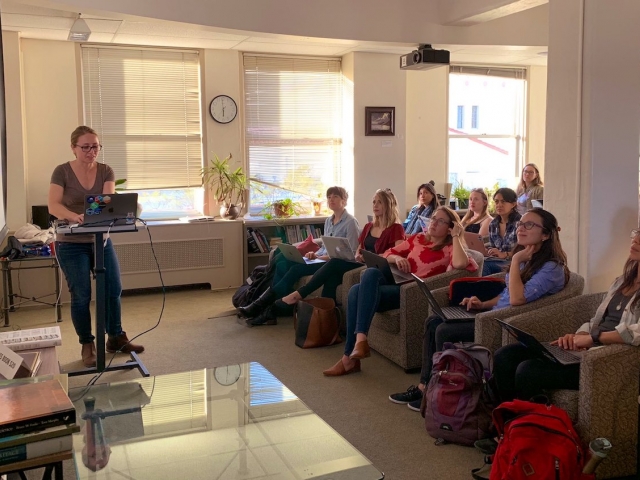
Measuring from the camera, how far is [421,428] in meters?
3.67

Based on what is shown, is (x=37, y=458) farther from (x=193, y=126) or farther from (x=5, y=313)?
(x=193, y=126)

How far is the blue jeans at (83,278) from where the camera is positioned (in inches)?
175

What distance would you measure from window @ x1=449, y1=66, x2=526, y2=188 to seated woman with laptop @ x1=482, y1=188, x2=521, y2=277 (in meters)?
3.07

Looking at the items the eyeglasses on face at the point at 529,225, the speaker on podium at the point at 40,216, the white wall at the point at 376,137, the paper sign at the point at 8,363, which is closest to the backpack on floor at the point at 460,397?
the eyeglasses on face at the point at 529,225

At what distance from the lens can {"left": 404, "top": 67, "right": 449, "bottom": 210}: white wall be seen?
8.22 m

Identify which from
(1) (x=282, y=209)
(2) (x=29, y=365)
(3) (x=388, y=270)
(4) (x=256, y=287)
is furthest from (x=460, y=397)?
(1) (x=282, y=209)

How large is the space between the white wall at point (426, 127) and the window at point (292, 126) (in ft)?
2.94

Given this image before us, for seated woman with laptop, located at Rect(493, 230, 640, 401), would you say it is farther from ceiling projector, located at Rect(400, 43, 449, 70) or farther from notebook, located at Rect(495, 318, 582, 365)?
ceiling projector, located at Rect(400, 43, 449, 70)

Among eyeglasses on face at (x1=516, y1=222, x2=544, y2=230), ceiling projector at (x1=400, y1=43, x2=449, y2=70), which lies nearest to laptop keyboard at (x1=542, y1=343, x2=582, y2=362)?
eyeglasses on face at (x1=516, y1=222, x2=544, y2=230)

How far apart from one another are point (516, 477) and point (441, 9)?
489cm

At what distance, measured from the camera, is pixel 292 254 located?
5672 millimetres

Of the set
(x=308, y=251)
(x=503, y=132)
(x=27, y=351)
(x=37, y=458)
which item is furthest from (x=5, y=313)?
(x=503, y=132)

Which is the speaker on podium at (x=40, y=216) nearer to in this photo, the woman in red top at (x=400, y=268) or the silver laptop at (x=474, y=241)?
the woman in red top at (x=400, y=268)

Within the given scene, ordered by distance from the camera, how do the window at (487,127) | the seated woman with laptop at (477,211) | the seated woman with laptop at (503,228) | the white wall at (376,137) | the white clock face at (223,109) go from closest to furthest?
the seated woman with laptop at (503,228)
the seated woman with laptop at (477,211)
the white clock face at (223,109)
the white wall at (376,137)
the window at (487,127)
